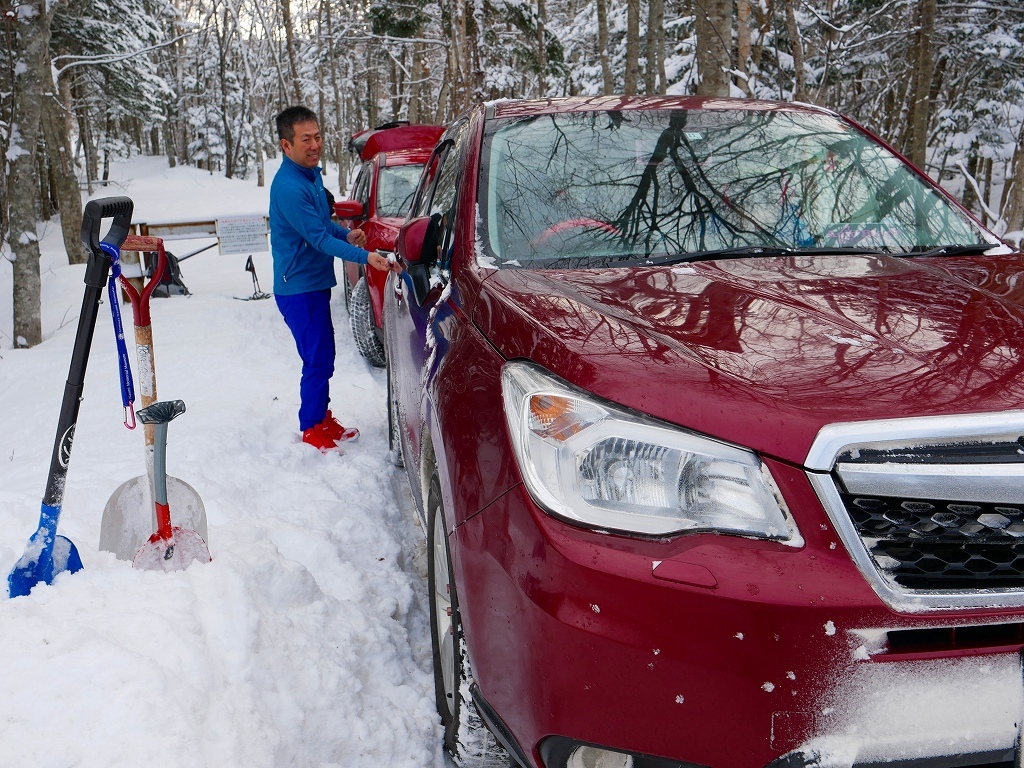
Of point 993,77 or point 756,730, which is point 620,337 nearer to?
point 756,730

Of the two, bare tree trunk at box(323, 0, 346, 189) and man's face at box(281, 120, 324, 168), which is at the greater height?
bare tree trunk at box(323, 0, 346, 189)

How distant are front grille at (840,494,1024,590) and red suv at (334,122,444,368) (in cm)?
478

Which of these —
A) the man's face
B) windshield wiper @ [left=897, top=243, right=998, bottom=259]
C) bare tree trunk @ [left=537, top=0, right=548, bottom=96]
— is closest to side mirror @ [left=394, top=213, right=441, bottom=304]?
windshield wiper @ [left=897, top=243, right=998, bottom=259]

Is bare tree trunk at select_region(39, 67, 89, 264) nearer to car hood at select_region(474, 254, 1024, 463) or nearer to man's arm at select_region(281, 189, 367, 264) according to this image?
man's arm at select_region(281, 189, 367, 264)

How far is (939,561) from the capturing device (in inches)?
55.1

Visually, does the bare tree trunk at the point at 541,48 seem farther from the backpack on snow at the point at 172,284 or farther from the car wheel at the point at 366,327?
the car wheel at the point at 366,327

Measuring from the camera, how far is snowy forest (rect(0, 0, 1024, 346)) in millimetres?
9500

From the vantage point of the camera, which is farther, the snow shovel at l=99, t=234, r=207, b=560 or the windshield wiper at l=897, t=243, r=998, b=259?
Result: the snow shovel at l=99, t=234, r=207, b=560

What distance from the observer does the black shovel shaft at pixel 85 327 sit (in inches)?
93.5

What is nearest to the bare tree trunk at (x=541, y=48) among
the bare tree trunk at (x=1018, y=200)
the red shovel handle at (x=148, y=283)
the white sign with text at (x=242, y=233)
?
the white sign with text at (x=242, y=233)

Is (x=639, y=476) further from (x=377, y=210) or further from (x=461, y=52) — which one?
(x=461, y=52)

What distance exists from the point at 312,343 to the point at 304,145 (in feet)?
3.73

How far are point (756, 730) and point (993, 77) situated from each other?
2274 centimetres

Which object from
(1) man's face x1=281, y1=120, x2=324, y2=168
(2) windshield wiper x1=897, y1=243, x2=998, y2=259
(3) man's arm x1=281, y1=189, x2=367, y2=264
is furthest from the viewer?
(1) man's face x1=281, y1=120, x2=324, y2=168
